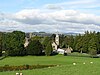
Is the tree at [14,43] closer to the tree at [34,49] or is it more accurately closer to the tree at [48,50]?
the tree at [34,49]

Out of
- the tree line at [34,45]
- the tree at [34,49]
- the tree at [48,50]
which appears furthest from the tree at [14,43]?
the tree at [48,50]

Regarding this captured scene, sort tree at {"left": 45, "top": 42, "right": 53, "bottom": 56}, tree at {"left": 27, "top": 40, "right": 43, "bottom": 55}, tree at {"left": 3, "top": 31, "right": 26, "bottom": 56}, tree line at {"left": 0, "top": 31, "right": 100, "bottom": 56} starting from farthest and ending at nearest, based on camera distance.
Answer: tree at {"left": 45, "top": 42, "right": 53, "bottom": 56} → tree at {"left": 27, "top": 40, "right": 43, "bottom": 55} → tree line at {"left": 0, "top": 31, "right": 100, "bottom": 56} → tree at {"left": 3, "top": 31, "right": 26, "bottom": 56}

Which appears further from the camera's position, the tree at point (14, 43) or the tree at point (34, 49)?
the tree at point (34, 49)

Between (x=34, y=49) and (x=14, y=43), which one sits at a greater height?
(x=14, y=43)

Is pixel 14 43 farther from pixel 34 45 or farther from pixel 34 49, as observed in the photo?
pixel 34 49

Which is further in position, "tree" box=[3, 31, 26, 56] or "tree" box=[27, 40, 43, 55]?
"tree" box=[27, 40, 43, 55]

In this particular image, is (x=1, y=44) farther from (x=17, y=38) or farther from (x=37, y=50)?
(x=37, y=50)

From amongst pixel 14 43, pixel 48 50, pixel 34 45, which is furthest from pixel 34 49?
pixel 14 43

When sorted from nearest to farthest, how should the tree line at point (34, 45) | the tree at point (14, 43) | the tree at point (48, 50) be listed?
the tree at point (14, 43) < the tree line at point (34, 45) < the tree at point (48, 50)

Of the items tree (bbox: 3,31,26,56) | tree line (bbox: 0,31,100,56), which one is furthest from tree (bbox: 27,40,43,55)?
tree (bbox: 3,31,26,56)

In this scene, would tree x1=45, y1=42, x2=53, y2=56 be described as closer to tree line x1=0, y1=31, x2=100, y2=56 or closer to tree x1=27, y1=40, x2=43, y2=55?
tree line x1=0, y1=31, x2=100, y2=56

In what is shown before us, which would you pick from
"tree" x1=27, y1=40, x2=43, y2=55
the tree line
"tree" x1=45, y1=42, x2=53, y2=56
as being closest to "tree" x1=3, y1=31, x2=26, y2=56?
the tree line

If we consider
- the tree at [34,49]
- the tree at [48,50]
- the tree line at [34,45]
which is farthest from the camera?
the tree at [48,50]

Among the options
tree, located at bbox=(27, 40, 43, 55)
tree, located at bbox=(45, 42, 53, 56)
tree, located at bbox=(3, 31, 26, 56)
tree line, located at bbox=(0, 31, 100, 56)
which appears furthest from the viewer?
tree, located at bbox=(45, 42, 53, 56)
